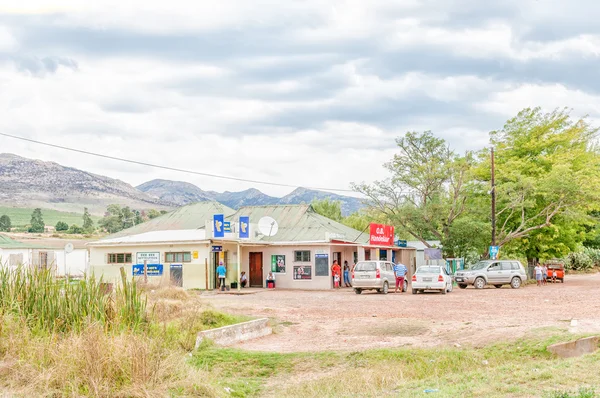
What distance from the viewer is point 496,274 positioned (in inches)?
1428

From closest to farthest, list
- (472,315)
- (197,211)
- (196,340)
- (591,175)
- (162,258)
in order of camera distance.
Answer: (196,340), (472,315), (162,258), (197,211), (591,175)

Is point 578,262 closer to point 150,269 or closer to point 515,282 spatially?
point 515,282

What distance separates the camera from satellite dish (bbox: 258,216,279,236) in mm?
38125

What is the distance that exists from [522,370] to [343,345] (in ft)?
17.7

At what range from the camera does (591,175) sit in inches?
1770

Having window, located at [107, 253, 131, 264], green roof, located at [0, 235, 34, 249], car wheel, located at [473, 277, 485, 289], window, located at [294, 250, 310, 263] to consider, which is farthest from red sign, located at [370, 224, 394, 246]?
green roof, located at [0, 235, 34, 249]

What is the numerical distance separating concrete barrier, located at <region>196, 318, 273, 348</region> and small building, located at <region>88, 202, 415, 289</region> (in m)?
16.6

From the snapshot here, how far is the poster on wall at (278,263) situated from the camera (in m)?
37.5

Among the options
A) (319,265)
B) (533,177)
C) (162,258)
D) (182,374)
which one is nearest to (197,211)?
(162,258)

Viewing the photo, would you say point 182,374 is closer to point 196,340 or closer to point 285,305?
point 196,340

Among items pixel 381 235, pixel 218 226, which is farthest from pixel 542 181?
pixel 218 226

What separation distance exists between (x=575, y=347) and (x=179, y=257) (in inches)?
1040

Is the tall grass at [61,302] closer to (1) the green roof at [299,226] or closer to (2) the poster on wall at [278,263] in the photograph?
(1) the green roof at [299,226]

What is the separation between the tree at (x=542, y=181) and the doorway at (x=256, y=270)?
17.1m
